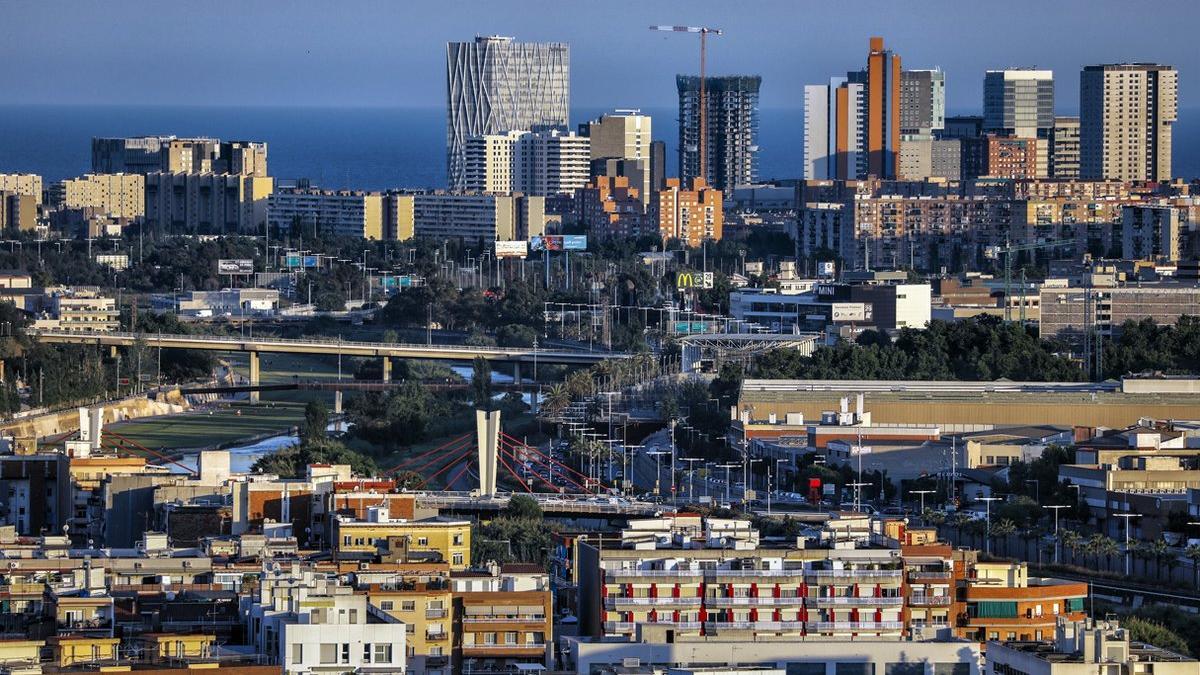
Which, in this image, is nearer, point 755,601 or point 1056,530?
point 755,601

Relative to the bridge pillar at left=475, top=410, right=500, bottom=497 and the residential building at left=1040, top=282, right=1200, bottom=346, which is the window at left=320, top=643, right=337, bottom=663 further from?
the residential building at left=1040, top=282, right=1200, bottom=346

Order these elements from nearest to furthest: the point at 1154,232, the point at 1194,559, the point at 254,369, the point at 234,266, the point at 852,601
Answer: the point at 852,601 → the point at 1194,559 → the point at 254,369 → the point at 1154,232 → the point at 234,266

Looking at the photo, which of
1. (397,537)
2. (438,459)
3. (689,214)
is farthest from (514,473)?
(689,214)

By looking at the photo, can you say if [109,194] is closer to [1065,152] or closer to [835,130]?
[835,130]

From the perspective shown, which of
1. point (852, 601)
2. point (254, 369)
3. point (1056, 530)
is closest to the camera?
point (852, 601)

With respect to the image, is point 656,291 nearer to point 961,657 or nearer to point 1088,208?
point 1088,208

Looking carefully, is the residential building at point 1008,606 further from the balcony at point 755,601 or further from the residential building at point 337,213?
the residential building at point 337,213

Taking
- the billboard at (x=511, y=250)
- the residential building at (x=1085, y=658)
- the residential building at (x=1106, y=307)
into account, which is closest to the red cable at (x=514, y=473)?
the residential building at (x=1106, y=307)
